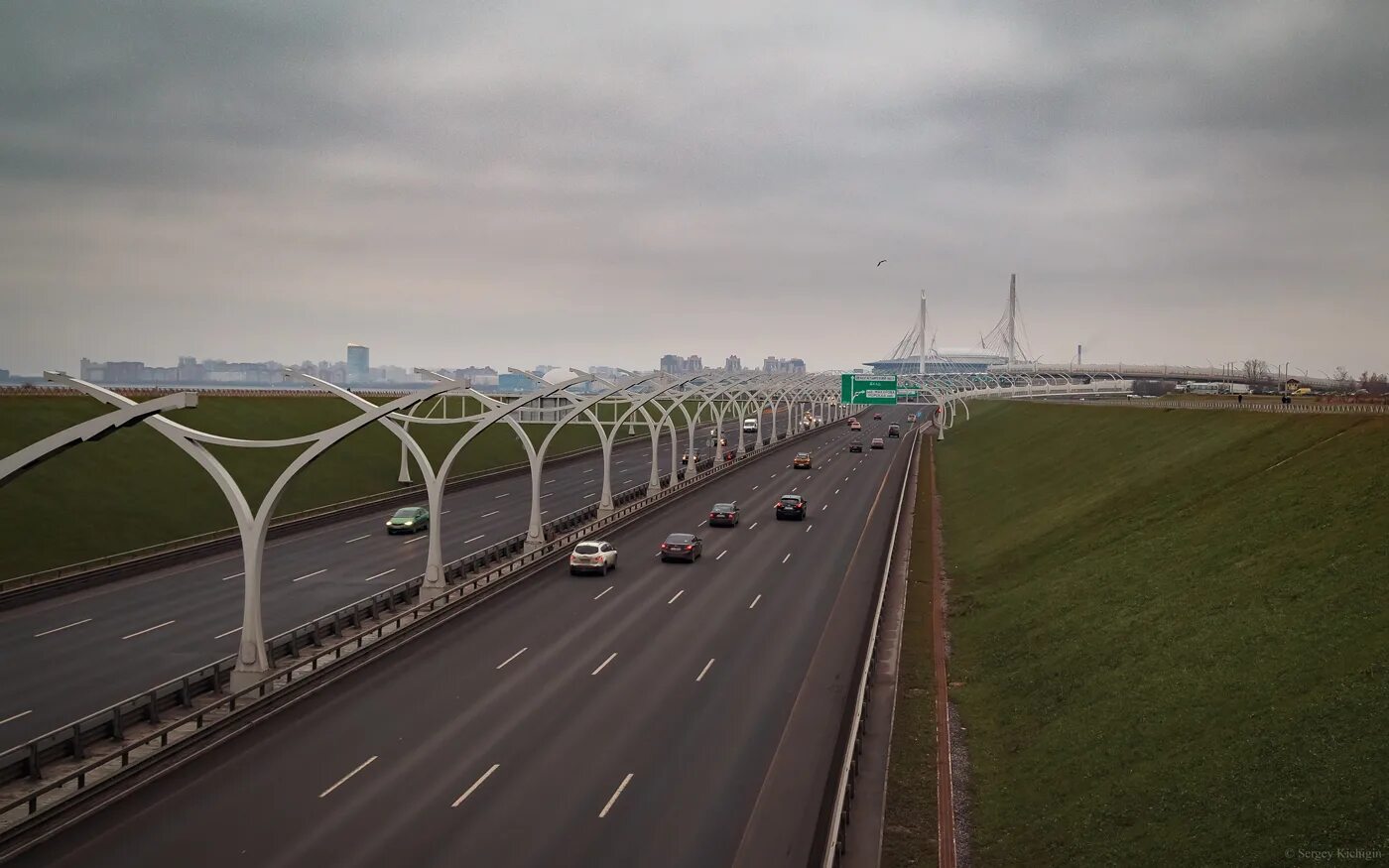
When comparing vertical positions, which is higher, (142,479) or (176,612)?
(142,479)

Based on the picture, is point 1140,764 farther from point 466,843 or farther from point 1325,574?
point 466,843

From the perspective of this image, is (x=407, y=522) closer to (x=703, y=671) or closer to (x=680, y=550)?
(x=680, y=550)

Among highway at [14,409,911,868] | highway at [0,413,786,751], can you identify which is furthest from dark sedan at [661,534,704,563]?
highway at [0,413,786,751]

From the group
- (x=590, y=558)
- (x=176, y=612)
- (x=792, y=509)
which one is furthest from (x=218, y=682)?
(x=792, y=509)

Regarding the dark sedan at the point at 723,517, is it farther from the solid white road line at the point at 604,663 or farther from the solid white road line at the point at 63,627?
the solid white road line at the point at 63,627

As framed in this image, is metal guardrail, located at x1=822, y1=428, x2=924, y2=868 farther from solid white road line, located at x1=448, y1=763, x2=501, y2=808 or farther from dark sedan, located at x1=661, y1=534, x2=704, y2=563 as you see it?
dark sedan, located at x1=661, y1=534, x2=704, y2=563

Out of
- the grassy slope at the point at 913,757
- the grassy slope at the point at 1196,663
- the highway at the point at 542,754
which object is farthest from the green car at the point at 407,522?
the grassy slope at the point at 913,757
